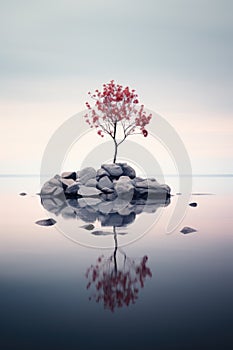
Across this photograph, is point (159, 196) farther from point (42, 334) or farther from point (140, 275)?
point (42, 334)

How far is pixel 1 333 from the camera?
5094mm

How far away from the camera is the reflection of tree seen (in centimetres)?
661

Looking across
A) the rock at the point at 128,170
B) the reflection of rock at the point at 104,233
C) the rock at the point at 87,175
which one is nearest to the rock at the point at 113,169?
the rock at the point at 128,170

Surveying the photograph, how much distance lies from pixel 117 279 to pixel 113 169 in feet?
71.5

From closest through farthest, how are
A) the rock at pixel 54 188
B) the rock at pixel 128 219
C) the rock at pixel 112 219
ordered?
the rock at pixel 112 219
the rock at pixel 128 219
the rock at pixel 54 188

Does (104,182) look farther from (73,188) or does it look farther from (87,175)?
(73,188)

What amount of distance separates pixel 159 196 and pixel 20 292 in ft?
81.4

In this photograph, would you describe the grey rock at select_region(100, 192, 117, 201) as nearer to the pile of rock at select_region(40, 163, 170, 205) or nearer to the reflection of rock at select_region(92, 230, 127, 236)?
the pile of rock at select_region(40, 163, 170, 205)

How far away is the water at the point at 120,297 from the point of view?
4.94m

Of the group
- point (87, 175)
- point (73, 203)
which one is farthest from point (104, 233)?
point (87, 175)

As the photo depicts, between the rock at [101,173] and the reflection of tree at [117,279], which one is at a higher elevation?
the rock at [101,173]

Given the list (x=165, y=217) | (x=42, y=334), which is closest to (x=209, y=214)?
(x=165, y=217)

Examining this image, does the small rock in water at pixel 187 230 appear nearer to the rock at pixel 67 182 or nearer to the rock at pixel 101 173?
the rock at pixel 101 173

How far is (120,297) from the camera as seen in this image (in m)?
6.68
